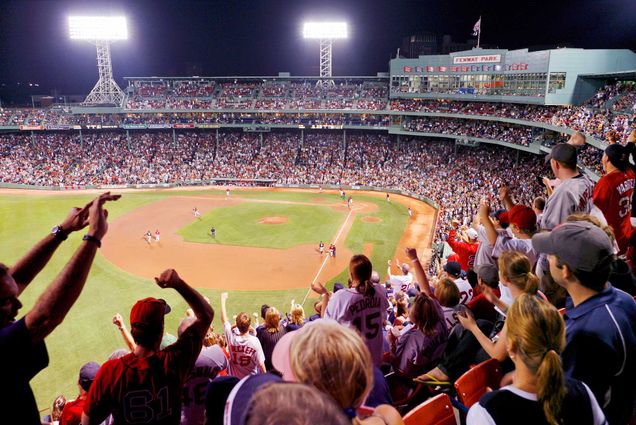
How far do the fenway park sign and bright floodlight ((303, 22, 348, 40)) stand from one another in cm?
1568

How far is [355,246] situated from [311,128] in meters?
32.2

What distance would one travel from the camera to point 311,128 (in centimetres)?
5847

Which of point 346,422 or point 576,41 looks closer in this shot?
point 346,422

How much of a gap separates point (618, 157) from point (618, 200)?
2.13 feet

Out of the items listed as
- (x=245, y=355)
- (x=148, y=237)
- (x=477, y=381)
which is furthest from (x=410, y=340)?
(x=148, y=237)

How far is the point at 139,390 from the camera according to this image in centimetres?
353

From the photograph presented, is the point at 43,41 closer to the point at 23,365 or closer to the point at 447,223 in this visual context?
the point at 447,223

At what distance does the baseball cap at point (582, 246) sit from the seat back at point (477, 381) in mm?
1277

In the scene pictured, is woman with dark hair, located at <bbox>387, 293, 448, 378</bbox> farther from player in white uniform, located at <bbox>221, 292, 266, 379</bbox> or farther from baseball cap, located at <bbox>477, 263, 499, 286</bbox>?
player in white uniform, located at <bbox>221, 292, 266, 379</bbox>

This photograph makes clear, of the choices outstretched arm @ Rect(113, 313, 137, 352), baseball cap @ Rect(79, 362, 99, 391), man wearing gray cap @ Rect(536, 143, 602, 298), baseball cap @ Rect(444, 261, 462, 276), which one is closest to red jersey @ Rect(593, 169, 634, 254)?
man wearing gray cap @ Rect(536, 143, 602, 298)

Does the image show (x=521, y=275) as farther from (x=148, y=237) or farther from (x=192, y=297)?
(x=148, y=237)

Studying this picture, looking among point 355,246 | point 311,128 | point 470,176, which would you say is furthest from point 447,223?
point 311,128

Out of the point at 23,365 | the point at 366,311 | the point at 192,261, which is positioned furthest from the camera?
the point at 192,261

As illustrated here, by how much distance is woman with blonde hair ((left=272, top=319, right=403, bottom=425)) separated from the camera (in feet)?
6.17
